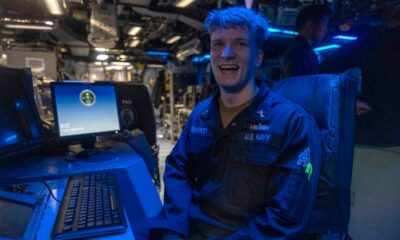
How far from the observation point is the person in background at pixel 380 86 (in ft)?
5.09

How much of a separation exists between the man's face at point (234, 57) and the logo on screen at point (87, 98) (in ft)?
3.27

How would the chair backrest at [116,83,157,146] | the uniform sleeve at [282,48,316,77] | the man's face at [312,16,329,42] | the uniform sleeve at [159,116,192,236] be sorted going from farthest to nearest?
the chair backrest at [116,83,157,146] < the man's face at [312,16,329,42] < the uniform sleeve at [282,48,316,77] < the uniform sleeve at [159,116,192,236]

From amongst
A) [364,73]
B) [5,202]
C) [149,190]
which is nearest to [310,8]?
[364,73]

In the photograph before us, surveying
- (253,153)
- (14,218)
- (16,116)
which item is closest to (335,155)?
(253,153)

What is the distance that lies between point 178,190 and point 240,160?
Result: 0.32m

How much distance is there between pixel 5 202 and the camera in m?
0.94

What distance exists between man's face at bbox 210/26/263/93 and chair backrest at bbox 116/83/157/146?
1.44m

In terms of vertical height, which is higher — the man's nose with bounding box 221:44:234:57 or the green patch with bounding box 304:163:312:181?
the man's nose with bounding box 221:44:234:57

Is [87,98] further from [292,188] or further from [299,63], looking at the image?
[299,63]

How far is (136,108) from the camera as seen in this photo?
2.55 m

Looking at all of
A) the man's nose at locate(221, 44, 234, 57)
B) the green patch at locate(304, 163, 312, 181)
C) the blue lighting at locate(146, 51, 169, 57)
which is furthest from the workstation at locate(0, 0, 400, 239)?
the blue lighting at locate(146, 51, 169, 57)

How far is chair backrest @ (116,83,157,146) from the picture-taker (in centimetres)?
248

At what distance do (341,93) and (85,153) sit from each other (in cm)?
145

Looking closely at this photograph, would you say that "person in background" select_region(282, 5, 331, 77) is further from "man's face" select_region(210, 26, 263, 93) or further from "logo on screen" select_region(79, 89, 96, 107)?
"logo on screen" select_region(79, 89, 96, 107)
